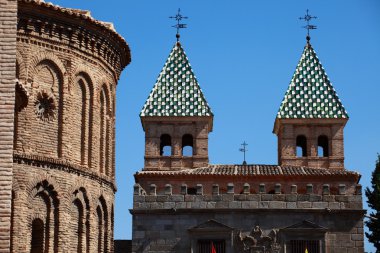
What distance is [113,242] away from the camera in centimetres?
3800

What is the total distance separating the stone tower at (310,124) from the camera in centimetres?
4438

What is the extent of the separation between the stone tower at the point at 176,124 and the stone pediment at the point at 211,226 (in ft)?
40.7

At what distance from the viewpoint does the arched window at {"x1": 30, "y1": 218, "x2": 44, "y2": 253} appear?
109 feet

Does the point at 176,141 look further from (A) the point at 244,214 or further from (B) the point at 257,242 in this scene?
(B) the point at 257,242

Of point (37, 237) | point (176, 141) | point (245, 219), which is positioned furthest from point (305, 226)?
point (176, 141)

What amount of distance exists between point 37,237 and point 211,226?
19.5 ft

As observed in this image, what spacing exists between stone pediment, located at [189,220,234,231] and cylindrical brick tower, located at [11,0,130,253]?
5.02 meters

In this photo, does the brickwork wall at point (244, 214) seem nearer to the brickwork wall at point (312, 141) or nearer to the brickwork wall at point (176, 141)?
the brickwork wall at point (176, 141)

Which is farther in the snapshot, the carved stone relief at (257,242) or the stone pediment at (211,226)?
the stone pediment at (211,226)

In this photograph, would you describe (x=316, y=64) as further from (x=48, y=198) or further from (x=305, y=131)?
(x=48, y=198)

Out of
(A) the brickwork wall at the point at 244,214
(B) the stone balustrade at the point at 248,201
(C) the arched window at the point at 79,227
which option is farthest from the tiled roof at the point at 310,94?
(A) the brickwork wall at the point at 244,214

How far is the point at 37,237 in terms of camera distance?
1321 inches

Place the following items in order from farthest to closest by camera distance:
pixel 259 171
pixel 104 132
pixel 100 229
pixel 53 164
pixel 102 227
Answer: pixel 259 171 < pixel 104 132 < pixel 102 227 < pixel 100 229 < pixel 53 164

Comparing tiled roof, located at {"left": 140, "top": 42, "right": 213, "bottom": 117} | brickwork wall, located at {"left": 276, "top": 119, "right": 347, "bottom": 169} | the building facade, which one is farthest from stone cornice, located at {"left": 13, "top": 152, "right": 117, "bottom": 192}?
brickwork wall, located at {"left": 276, "top": 119, "right": 347, "bottom": 169}
